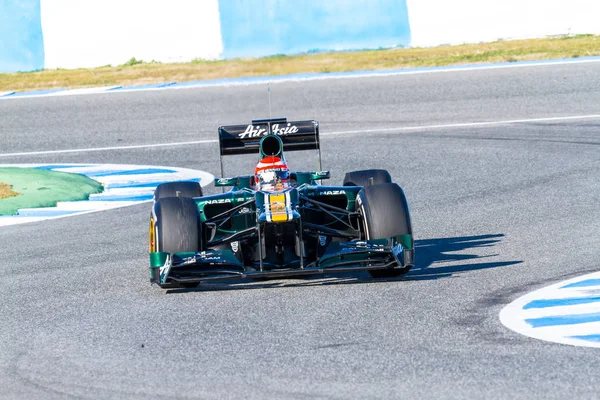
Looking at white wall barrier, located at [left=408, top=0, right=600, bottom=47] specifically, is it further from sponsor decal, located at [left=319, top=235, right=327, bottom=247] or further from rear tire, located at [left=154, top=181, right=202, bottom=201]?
sponsor decal, located at [left=319, top=235, right=327, bottom=247]

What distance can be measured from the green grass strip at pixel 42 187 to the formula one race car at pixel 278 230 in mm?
4078

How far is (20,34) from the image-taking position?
67.6 ft

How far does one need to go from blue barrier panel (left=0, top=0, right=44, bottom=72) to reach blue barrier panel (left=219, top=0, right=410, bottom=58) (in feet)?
11.3

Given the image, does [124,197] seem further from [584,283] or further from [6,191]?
[584,283]

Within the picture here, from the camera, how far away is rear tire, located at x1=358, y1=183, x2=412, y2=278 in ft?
25.1

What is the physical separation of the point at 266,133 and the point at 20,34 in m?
12.8

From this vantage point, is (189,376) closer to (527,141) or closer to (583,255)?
(583,255)

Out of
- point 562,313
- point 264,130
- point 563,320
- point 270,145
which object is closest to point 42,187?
point 264,130

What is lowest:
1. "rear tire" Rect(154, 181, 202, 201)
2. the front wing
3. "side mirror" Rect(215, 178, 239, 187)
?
the front wing

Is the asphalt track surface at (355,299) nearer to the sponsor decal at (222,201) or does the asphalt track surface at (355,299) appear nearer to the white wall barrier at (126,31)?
the sponsor decal at (222,201)

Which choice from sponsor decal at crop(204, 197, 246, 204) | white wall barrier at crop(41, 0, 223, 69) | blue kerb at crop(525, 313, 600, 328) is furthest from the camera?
white wall barrier at crop(41, 0, 223, 69)

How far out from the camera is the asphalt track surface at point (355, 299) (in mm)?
5258

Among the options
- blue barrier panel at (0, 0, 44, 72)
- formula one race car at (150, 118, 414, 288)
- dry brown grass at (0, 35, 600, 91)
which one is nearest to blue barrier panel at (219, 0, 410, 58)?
dry brown grass at (0, 35, 600, 91)

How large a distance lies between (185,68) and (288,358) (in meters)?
15.2
